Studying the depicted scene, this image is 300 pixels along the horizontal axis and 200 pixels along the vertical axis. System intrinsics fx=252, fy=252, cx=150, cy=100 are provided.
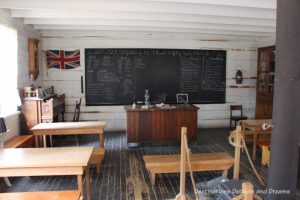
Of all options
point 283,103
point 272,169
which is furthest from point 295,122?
point 272,169

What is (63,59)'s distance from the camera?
681 centimetres

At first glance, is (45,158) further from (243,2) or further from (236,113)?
(236,113)

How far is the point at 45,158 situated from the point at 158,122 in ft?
10.6

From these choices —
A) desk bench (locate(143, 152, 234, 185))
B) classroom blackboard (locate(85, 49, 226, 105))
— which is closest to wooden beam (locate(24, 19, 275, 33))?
Result: classroom blackboard (locate(85, 49, 226, 105))

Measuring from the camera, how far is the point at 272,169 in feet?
7.16

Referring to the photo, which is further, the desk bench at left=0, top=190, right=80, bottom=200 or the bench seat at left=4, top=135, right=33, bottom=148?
the bench seat at left=4, top=135, right=33, bottom=148

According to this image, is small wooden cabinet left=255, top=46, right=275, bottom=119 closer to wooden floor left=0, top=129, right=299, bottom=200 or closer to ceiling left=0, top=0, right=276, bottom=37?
ceiling left=0, top=0, right=276, bottom=37

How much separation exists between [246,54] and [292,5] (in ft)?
19.5

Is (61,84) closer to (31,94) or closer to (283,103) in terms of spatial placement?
(31,94)

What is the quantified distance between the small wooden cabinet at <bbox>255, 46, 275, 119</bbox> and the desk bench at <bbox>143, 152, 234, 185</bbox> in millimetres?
3890

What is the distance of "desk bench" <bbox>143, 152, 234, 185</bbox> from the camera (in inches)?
145

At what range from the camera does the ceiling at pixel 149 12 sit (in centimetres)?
403

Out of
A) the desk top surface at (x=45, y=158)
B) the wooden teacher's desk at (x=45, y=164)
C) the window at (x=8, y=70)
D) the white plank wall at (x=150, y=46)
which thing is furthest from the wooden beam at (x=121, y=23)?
the wooden teacher's desk at (x=45, y=164)

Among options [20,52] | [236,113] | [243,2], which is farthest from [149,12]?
[236,113]
